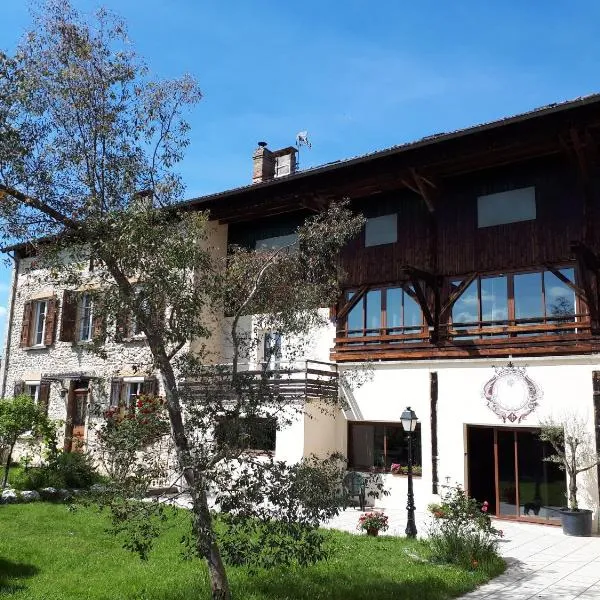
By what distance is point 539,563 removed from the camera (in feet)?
31.9

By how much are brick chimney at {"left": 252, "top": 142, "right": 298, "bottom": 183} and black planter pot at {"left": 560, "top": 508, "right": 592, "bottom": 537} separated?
44.0ft

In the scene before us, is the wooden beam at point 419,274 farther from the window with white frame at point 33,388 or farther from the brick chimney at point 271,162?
the window with white frame at point 33,388

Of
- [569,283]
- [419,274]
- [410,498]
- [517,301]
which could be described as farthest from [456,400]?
[410,498]

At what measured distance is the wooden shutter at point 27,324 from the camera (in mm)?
23489

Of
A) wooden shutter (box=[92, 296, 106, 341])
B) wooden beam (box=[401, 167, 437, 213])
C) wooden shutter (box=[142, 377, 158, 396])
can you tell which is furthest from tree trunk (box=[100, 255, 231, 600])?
wooden beam (box=[401, 167, 437, 213])

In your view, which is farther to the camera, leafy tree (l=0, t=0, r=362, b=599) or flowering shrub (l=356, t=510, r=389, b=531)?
flowering shrub (l=356, t=510, r=389, b=531)

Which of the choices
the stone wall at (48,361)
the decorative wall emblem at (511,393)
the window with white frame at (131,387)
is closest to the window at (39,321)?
the stone wall at (48,361)

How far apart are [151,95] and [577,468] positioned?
10.9 meters

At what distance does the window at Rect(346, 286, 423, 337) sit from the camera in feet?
52.6

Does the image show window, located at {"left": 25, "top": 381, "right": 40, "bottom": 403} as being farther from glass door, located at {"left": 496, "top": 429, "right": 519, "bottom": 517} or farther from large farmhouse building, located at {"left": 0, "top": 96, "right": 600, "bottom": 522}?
glass door, located at {"left": 496, "top": 429, "right": 519, "bottom": 517}

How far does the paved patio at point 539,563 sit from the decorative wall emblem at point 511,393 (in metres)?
2.38

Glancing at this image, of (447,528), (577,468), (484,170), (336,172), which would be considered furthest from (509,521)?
(336,172)

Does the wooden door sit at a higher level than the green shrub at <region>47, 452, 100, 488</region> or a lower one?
higher

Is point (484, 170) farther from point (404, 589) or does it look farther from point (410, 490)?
point (404, 589)
